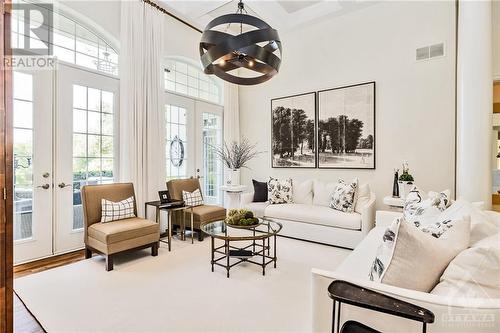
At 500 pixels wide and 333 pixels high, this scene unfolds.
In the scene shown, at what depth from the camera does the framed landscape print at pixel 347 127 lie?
4.46 m

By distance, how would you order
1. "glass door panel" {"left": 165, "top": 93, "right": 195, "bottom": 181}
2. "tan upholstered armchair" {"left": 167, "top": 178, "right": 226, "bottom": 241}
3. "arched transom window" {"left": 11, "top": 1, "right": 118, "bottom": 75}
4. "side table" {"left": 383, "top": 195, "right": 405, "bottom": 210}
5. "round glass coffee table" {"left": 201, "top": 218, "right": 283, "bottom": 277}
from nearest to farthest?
"round glass coffee table" {"left": 201, "top": 218, "right": 283, "bottom": 277}, "arched transom window" {"left": 11, "top": 1, "right": 118, "bottom": 75}, "side table" {"left": 383, "top": 195, "right": 405, "bottom": 210}, "tan upholstered armchair" {"left": 167, "top": 178, "right": 226, "bottom": 241}, "glass door panel" {"left": 165, "top": 93, "right": 195, "bottom": 181}

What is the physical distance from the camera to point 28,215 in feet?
10.4

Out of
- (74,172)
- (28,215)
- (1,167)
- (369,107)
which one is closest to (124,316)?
(1,167)

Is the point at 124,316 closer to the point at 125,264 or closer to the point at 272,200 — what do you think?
the point at 125,264

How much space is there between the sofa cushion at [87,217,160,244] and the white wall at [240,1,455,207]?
3090 mm

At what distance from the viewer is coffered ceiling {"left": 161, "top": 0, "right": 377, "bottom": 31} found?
4435mm

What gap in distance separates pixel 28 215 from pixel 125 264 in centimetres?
134

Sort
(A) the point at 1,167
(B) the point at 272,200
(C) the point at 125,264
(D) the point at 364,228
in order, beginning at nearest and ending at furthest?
(A) the point at 1,167
(C) the point at 125,264
(D) the point at 364,228
(B) the point at 272,200

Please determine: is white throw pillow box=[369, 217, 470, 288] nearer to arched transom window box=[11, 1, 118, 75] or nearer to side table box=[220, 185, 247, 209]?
side table box=[220, 185, 247, 209]

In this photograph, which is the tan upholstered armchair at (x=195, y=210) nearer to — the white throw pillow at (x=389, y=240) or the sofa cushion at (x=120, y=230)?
the sofa cushion at (x=120, y=230)

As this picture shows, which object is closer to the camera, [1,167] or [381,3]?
[1,167]

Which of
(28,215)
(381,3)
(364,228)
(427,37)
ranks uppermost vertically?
(381,3)

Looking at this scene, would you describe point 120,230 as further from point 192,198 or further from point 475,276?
point 475,276

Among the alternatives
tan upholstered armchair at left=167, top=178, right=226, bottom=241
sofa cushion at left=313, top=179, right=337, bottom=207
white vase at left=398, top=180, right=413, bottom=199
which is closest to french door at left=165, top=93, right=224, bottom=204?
tan upholstered armchair at left=167, top=178, right=226, bottom=241
